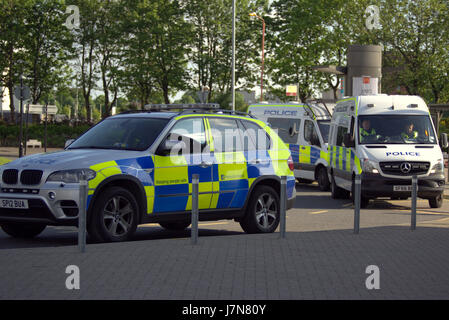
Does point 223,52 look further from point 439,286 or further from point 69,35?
point 439,286

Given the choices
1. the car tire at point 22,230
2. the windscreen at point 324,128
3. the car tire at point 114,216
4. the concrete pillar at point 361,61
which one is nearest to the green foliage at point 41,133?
the concrete pillar at point 361,61

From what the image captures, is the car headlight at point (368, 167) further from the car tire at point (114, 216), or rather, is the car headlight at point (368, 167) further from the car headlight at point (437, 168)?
the car tire at point (114, 216)

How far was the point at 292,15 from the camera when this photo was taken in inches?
2219

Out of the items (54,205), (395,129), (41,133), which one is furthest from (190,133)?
(41,133)

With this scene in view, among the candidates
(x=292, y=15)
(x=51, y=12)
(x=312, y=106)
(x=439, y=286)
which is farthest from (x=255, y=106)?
(x=51, y=12)

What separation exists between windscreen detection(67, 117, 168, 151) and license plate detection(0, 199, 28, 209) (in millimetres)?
1399

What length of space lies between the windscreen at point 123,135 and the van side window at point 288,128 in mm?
13041

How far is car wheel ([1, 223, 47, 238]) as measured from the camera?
11305mm

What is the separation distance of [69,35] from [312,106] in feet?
122

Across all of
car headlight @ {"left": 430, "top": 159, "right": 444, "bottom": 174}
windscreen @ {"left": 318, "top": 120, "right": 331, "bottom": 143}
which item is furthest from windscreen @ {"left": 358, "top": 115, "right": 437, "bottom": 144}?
windscreen @ {"left": 318, "top": 120, "right": 331, "bottom": 143}

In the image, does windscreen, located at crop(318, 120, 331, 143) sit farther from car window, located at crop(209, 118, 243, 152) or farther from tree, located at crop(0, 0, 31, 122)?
tree, located at crop(0, 0, 31, 122)

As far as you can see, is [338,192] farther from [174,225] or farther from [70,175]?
[70,175]

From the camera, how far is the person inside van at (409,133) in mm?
18562

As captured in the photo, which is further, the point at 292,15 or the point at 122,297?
the point at 292,15
